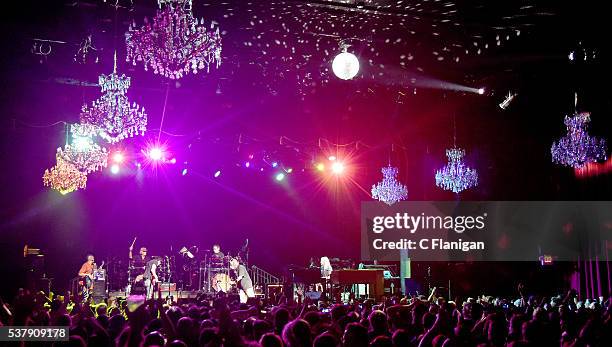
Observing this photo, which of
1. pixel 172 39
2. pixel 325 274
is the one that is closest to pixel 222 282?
pixel 325 274

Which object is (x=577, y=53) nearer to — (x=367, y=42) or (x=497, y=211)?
(x=367, y=42)

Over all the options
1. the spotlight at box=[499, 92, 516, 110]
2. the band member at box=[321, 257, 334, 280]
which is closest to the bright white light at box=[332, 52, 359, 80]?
the spotlight at box=[499, 92, 516, 110]

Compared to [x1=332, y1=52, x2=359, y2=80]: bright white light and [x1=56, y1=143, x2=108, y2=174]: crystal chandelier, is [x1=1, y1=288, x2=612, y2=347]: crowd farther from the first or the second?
[x1=56, y1=143, x2=108, y2=174]: crystal chandelier

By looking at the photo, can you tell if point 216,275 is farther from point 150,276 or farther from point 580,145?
point 580,145

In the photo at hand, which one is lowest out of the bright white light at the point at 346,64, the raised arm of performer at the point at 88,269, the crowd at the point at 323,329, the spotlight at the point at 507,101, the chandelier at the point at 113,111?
the crowd at the point at 323,329

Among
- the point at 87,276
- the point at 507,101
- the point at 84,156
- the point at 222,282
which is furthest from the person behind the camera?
the point at 222,282

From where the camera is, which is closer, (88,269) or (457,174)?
(457,174)

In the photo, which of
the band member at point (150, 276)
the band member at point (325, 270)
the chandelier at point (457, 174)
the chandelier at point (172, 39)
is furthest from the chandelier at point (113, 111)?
the band member at point (150, 276)

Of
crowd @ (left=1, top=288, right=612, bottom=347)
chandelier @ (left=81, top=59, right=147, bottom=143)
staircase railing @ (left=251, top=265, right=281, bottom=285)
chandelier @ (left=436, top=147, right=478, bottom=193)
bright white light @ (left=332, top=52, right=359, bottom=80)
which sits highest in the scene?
bright white light @ (left=332, top=52, right=359, bottom=80)

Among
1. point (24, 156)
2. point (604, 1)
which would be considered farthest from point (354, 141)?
point (24, 156)

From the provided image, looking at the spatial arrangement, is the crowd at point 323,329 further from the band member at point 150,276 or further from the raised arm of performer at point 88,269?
the raised arm of performer at point 88,269

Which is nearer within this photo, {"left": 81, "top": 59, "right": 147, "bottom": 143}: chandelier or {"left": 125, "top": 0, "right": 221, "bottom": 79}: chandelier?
{"left": 125, "top": 0, "right": 221, "bottom": 79}: chandelier

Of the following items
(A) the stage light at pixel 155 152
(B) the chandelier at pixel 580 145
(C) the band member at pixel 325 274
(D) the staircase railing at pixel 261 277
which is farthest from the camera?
(D) the staircase railing at pixel 261 277

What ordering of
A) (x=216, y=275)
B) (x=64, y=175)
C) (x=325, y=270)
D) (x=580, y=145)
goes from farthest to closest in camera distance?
(x=216, y=275)
(x=325, y=270)
(x=64, y=175)
(x=580, y=145)
